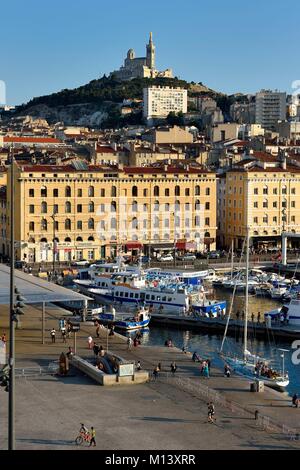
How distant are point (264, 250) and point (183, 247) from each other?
4.11 meters

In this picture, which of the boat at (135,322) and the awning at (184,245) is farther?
the awning at (184,245)

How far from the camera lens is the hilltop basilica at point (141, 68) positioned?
476 ft

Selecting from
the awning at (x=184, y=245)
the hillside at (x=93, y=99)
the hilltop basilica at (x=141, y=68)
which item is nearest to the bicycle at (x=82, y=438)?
the awning at (x=184, y=245)

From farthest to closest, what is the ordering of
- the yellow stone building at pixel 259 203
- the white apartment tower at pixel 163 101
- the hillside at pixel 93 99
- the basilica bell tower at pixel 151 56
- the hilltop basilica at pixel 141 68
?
1. the basilica bell tower at pixel 151 56
2. the hilltop basilica at pixel 141 68
3. the hillside at pixel 93 99
4. the white apartment tower at pixel 163 101
5. the yellow stone building at pixel 259 203

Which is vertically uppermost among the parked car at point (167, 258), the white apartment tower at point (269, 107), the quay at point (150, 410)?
the white apartment tower at point (269, 107)

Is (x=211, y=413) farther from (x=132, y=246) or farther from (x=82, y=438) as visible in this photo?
(x=132, y=246)

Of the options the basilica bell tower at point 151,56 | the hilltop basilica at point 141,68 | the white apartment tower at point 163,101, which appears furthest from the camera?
the basilica bell tower at point 151,56

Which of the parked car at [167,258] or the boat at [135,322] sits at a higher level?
the parked car at [167,258]

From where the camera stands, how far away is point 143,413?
1611 cm

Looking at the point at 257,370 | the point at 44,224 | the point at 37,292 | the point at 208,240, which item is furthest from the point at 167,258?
the point at 257,370

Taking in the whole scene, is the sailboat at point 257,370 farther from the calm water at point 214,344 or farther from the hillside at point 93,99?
the hillside at point 93,99

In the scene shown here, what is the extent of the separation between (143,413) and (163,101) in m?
103

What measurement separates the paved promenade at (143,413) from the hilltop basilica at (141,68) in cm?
12689
